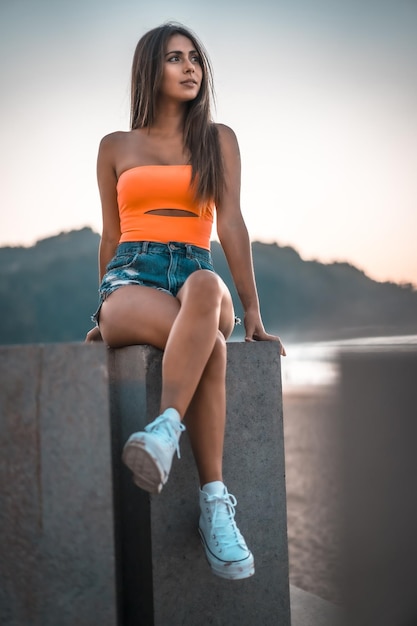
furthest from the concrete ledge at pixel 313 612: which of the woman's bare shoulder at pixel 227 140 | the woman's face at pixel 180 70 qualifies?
the woman's face at pixel 180 70

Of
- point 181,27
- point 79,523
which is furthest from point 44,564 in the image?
point 181,27

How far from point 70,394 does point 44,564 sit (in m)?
0.44

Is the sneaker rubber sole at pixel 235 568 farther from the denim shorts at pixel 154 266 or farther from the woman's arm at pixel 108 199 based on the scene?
the woman's arm at pixel 108 199

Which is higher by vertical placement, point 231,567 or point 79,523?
point 79,523

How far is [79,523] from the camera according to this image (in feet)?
5.65

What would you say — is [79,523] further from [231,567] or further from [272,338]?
[272,338]

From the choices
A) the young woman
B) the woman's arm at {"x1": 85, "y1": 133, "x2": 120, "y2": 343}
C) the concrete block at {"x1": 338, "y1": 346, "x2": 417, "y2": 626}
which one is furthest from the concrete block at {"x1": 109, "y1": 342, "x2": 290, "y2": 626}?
the concrete block at {"x1": 338, "y1": 346, "x2": 417, "y2": 626}

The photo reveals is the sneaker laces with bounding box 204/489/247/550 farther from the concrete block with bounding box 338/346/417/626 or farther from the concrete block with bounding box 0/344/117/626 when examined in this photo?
the concrete block with bounding box 338/346/417/626

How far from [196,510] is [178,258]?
2.73ft

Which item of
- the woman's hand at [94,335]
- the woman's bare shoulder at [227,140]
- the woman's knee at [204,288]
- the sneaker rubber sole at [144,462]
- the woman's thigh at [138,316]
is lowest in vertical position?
the sneaker rubber sole at [144,462]

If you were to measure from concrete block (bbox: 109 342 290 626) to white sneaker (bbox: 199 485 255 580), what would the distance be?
0.48ft

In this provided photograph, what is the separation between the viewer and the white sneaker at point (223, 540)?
1868mm

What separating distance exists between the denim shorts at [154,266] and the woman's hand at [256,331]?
0.79 feet

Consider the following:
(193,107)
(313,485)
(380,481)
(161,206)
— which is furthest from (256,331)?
(313,485)
